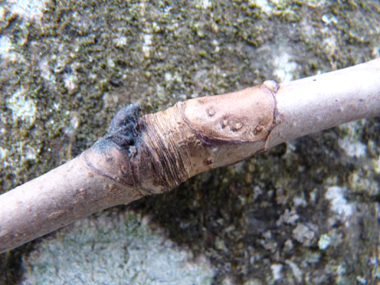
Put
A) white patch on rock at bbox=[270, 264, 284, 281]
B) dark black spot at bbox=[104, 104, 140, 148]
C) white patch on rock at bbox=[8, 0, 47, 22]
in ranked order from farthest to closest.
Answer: white patch on rock at bbox=[270, 264, 284, 281] < white patch on rock at bbox=[8, 0, 47, 22] < dark black spot at bbox=[104, 104, 140, 148]

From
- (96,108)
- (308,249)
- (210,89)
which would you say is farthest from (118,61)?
(308,249)

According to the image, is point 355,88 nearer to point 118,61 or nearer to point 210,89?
point 210,89

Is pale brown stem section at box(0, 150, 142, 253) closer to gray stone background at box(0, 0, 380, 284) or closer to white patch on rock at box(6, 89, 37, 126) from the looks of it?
gray stone background at box(0, 0, 380, 284)

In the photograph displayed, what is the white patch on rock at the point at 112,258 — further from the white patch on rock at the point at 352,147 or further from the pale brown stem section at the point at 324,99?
the white patch on rock at the point at 352,147

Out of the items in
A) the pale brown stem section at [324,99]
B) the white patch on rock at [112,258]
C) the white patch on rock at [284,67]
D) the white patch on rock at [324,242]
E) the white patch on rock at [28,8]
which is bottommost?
the white patch on rock at [324,242]

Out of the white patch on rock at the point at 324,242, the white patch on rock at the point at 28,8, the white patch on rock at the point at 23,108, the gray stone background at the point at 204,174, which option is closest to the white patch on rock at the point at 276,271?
the gray stone background at the point at 204,174

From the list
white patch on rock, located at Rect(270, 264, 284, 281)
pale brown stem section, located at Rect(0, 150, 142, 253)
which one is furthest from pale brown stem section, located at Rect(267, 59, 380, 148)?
white patch on rock, located at Rect(270, 264, 284, 281)
